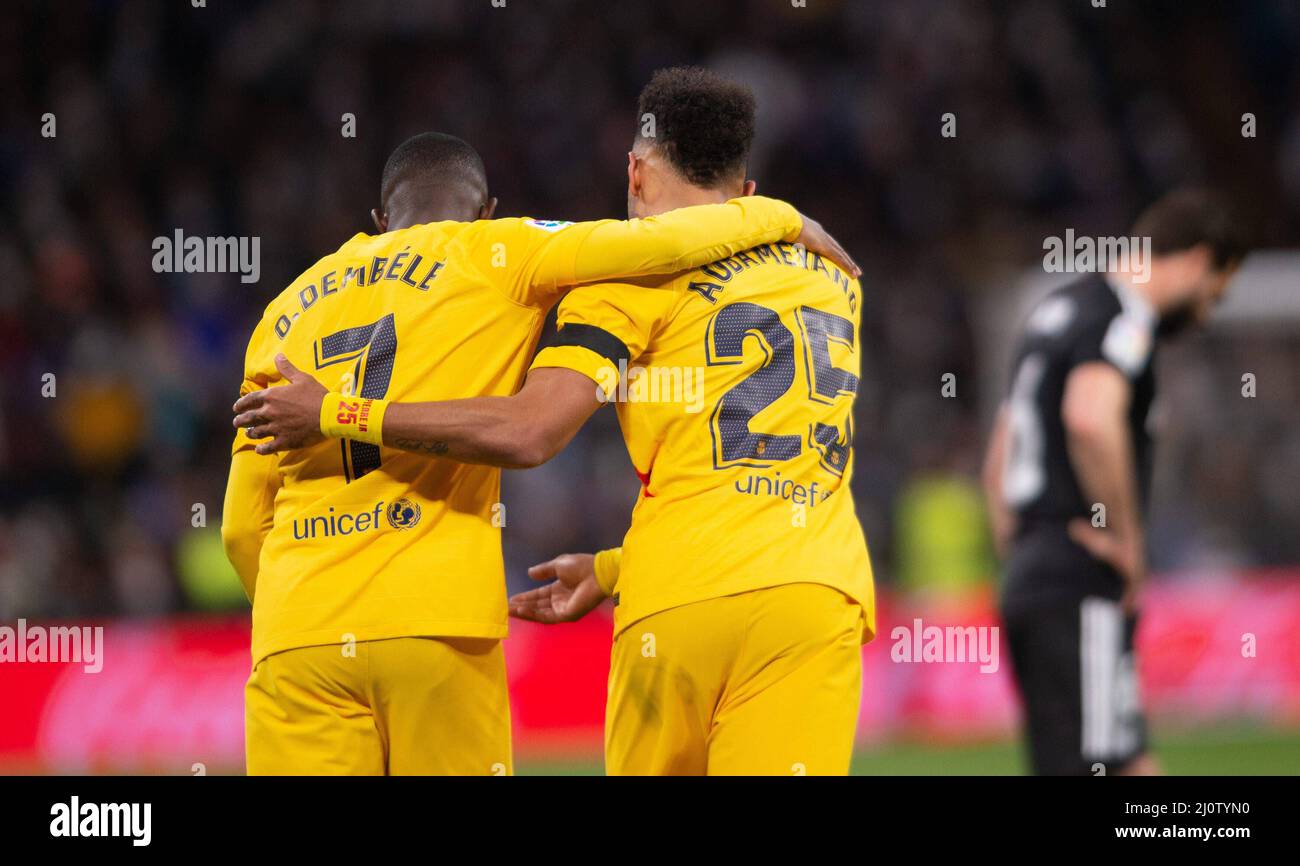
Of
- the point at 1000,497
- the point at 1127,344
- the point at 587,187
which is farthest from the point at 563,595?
the point at 587,187

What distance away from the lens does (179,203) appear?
1327 centimetres

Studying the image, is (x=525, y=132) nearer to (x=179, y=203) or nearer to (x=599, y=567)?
(x=179, y=203)

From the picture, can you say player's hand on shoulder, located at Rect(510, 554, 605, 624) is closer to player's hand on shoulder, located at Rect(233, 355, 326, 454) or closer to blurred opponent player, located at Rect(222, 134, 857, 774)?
blurred opponent player, located at Rect(222, 134, 857, 774)

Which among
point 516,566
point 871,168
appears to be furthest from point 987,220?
point 516,566

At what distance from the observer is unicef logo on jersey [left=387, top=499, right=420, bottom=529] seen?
386 centimetres

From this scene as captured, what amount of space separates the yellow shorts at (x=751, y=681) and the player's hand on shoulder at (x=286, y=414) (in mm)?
Answer: 927

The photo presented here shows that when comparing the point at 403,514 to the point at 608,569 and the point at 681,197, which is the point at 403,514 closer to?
the point at 608,569

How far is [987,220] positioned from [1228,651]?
203 inches

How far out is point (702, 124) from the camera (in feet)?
13.3

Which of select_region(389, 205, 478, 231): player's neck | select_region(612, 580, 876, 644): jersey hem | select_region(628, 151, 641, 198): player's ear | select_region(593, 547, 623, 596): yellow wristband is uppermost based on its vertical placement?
select_region(628, 151, 641, 198): player's ear

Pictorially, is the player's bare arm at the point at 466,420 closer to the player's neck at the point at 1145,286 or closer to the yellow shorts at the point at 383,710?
the yellow shorts at the point at 383,710

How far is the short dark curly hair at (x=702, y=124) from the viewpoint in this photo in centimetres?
405

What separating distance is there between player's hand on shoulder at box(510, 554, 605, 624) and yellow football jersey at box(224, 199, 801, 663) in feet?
1.23

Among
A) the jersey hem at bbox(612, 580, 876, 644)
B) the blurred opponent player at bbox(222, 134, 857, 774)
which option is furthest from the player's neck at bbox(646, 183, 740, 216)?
the jersey hem at bbox(612, 580, 876, 644)
